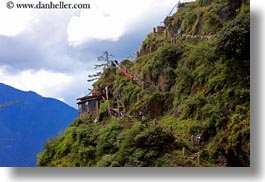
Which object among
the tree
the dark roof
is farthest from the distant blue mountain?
the tree

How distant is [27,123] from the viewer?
10.5 feet

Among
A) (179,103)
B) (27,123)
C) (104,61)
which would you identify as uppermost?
(104,61)

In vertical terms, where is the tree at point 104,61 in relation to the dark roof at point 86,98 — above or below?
above

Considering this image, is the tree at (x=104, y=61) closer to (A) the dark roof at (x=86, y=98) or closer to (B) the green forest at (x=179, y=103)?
(B) the green forest at (x=179, y=103)

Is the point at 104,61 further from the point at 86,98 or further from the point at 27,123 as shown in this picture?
the point at 27,123

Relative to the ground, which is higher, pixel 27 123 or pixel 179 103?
pixel 179 103

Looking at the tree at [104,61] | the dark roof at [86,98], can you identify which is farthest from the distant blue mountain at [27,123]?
the tree at [104,61]

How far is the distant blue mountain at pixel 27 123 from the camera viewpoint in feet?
10.2

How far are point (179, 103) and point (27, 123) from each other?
1.17 meters

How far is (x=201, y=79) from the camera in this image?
3291 millimetres

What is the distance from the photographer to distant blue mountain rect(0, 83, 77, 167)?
311 cm

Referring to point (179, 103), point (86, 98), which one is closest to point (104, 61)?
point (86, 98)

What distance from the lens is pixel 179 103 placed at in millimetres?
3277

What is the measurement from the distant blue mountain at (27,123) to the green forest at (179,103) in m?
0.08
